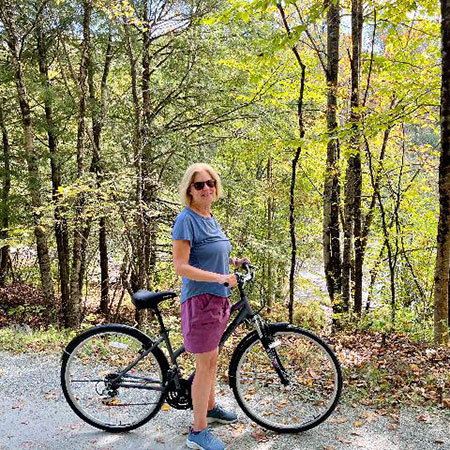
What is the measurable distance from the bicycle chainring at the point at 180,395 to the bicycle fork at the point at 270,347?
2.14 ft

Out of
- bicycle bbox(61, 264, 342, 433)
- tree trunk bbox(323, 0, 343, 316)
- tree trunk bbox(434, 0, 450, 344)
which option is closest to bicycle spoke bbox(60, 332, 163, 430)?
bicycle bbox(61, 264, 342, 433)

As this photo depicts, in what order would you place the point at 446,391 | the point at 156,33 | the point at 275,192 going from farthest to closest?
the point at 275,192 → the point at 156,33 → the point at 446,391

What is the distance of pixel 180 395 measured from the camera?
3445 mm

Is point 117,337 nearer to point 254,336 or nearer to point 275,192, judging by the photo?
point 254,336

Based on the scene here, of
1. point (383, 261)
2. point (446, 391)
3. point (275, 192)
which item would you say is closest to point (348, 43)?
point (275, 192)

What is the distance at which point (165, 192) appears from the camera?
995cm

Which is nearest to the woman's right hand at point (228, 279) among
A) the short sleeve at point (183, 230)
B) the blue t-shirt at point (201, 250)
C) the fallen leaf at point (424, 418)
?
the blue t-shirt at point (201, 250)

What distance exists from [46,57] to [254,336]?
32.5ft

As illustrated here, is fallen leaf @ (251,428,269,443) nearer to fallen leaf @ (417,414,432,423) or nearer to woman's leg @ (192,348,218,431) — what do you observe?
woman's leg @ (192,348,218,431)

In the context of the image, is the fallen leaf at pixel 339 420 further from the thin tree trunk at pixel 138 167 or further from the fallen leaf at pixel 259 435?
the thin tree trunk at pixel 138 167

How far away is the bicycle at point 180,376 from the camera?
11.3 ft

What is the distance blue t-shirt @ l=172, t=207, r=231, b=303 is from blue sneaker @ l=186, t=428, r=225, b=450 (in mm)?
992

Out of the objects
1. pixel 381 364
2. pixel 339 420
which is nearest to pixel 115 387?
pixel 339 420

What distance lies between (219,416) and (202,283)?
1.26 metres
